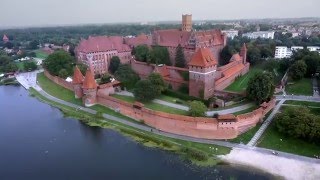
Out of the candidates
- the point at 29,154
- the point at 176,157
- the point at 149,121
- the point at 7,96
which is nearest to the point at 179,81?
the point at 149,121

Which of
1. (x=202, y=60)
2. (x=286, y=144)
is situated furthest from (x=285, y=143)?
(x=202, y=60)

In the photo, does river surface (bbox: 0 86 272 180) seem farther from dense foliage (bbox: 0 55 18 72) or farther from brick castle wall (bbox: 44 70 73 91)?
dense foliage (bbox: 0 55 18 72)

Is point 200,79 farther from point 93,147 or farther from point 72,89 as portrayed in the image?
point 72,89

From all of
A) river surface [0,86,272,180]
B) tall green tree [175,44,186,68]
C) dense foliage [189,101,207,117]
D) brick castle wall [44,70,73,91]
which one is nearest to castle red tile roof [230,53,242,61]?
tall green tree [175,44,186,68]

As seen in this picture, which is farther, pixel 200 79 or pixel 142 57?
pixel 142 57

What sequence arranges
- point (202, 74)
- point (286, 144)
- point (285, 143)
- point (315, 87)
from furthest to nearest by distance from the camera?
point (315, 87), point (202, 74), point (285, 143), point (286, 144)

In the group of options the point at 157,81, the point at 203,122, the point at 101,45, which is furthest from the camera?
the point at 101,45

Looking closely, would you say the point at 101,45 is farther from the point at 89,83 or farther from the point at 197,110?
the point at 197,110
